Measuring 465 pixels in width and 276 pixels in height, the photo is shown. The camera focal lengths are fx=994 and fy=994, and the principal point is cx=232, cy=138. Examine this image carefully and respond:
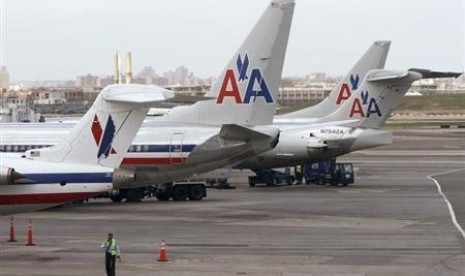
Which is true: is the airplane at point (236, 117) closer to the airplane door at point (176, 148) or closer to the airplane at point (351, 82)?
the airplane door at point (176, 148)

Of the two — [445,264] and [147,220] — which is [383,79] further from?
[445,264]

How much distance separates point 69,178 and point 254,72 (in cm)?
1674

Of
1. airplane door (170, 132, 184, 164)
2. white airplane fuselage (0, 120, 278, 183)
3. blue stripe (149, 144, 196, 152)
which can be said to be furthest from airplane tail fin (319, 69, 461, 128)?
blue stripe (149, 144, 196, 152)

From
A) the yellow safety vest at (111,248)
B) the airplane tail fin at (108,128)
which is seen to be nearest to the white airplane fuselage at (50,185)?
the airplane tail fin at (108,128)

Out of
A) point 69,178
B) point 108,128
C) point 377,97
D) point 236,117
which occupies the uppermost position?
point 377,97

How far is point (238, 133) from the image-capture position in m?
44.9

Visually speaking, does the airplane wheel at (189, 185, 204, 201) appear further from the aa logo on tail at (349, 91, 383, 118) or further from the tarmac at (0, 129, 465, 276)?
the aa logo on tail at (349, 91, 383, 118)

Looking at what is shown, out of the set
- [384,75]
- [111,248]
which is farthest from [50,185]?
[384,75]

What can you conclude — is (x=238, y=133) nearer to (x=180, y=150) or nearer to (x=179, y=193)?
(x=180, y=150)

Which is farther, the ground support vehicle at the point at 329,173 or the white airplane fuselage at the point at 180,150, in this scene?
the ground support vehicle at the point at 329,173

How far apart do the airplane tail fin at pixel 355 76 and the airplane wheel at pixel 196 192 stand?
67.8ft

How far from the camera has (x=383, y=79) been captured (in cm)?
6269

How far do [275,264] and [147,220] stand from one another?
46.1 ft

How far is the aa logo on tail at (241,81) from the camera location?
150 ft
